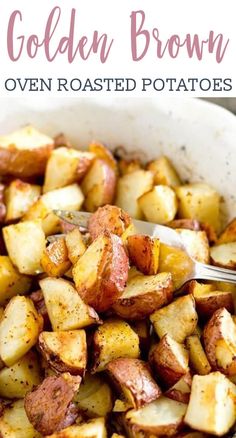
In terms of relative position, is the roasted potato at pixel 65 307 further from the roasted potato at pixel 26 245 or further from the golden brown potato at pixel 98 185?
the golden brown potato at pixel 98 185

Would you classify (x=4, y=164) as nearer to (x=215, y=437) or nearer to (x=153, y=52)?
(x=153, y=52)

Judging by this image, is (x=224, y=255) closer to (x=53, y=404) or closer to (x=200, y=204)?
(x=200, y=204)

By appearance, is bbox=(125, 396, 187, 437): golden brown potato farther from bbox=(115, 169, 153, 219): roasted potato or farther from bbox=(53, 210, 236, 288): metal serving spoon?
bbox=(115, 169, 153, 219): roasted potato

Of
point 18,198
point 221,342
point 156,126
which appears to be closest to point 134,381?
point 221,342

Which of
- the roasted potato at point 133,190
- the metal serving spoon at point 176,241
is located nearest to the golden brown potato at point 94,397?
the metal serving spoon at point 176,241

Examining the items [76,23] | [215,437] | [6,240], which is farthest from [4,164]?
[215,437]
